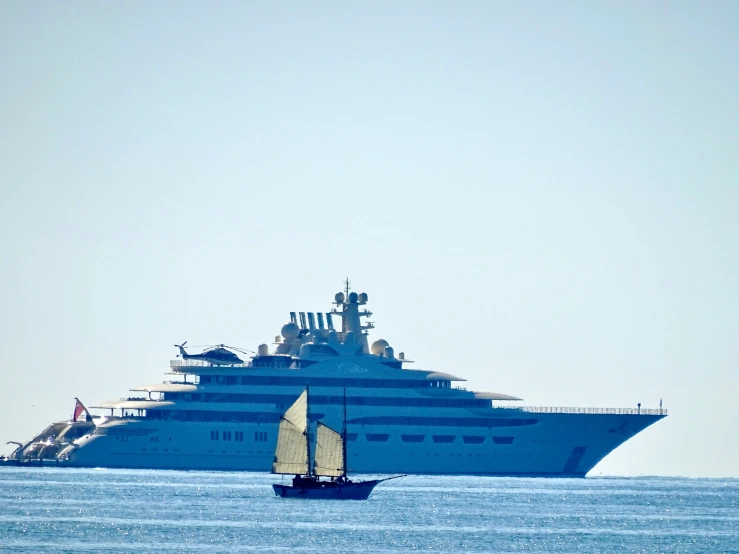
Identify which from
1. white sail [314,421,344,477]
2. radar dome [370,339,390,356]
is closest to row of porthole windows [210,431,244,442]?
radar dome [370,339,390,356]

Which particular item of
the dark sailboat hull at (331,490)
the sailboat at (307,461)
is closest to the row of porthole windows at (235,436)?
the sailboat at (307,461)

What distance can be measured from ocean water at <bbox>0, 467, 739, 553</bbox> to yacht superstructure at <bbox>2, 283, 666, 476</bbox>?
2143mm

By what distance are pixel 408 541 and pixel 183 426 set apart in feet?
160

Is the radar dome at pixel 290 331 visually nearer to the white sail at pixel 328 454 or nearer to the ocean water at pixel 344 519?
the ocean water at pixel 344 519

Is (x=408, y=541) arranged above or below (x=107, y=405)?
below

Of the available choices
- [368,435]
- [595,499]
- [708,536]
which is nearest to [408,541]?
[708,536]

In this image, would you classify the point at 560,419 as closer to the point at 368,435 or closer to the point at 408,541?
the point at 368,435

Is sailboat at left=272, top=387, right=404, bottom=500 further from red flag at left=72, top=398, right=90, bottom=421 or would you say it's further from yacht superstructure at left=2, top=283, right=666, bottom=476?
red flag at left=72, top=398, right=90, bottom=421

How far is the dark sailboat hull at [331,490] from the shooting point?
103 meters

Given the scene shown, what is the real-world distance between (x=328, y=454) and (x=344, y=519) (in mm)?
11955

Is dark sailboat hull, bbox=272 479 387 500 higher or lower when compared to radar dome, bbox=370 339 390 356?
lower

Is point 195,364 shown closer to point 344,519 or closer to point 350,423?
point 350,423

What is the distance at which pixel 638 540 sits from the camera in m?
87.6

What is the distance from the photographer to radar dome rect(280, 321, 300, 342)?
137 m
